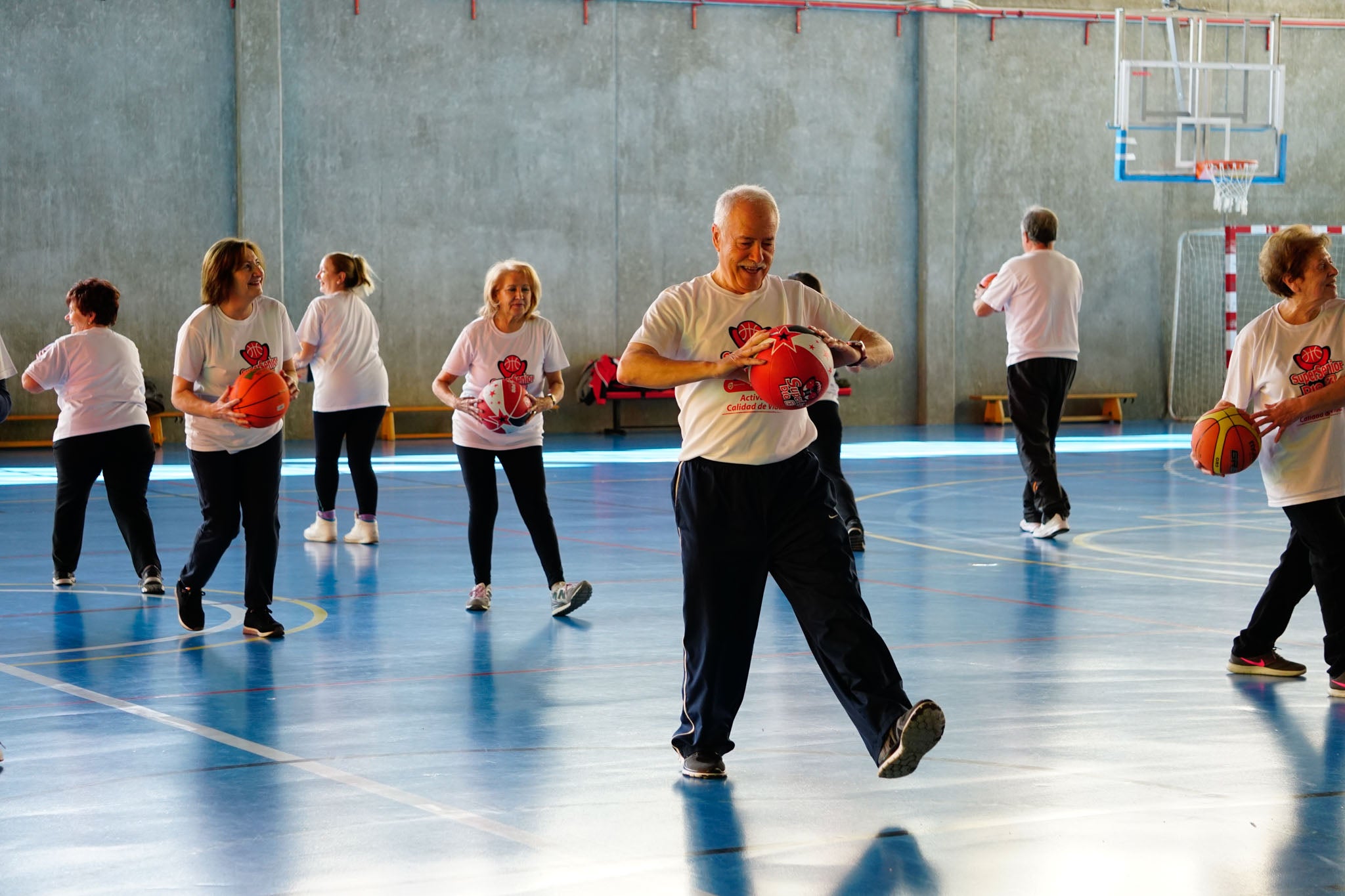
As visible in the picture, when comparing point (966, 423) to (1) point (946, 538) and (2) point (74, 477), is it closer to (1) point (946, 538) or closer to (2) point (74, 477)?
(1) point (946, 538)

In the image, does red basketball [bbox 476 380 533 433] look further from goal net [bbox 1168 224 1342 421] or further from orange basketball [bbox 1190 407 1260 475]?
goal net [bbox 1168 224 1342 421]

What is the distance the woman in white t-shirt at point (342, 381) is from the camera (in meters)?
11.1

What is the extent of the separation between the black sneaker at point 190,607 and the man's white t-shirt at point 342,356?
11.9 ft

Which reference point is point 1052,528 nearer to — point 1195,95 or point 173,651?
point 173,651

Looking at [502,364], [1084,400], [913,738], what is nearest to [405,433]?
[1084,400]

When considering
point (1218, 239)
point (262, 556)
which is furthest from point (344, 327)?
point (1218, 239)

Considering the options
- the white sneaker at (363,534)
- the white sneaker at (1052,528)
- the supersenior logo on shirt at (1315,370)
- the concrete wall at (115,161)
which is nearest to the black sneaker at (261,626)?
the white sneaker at (363,534)

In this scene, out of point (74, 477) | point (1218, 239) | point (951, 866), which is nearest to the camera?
point (951, 866)

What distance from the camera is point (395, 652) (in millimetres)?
7188

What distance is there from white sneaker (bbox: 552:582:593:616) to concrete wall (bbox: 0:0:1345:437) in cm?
1347

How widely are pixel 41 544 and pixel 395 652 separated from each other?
4685 mm

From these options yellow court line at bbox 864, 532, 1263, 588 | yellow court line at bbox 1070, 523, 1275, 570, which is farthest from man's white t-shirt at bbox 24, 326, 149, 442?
yellow court line at bbox 1070, 523, 1275, 570

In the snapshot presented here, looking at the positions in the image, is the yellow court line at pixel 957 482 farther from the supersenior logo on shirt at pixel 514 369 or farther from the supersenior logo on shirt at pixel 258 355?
the supersenior logo on shirt at pixel 258 355

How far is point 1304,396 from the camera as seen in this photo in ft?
19.6
